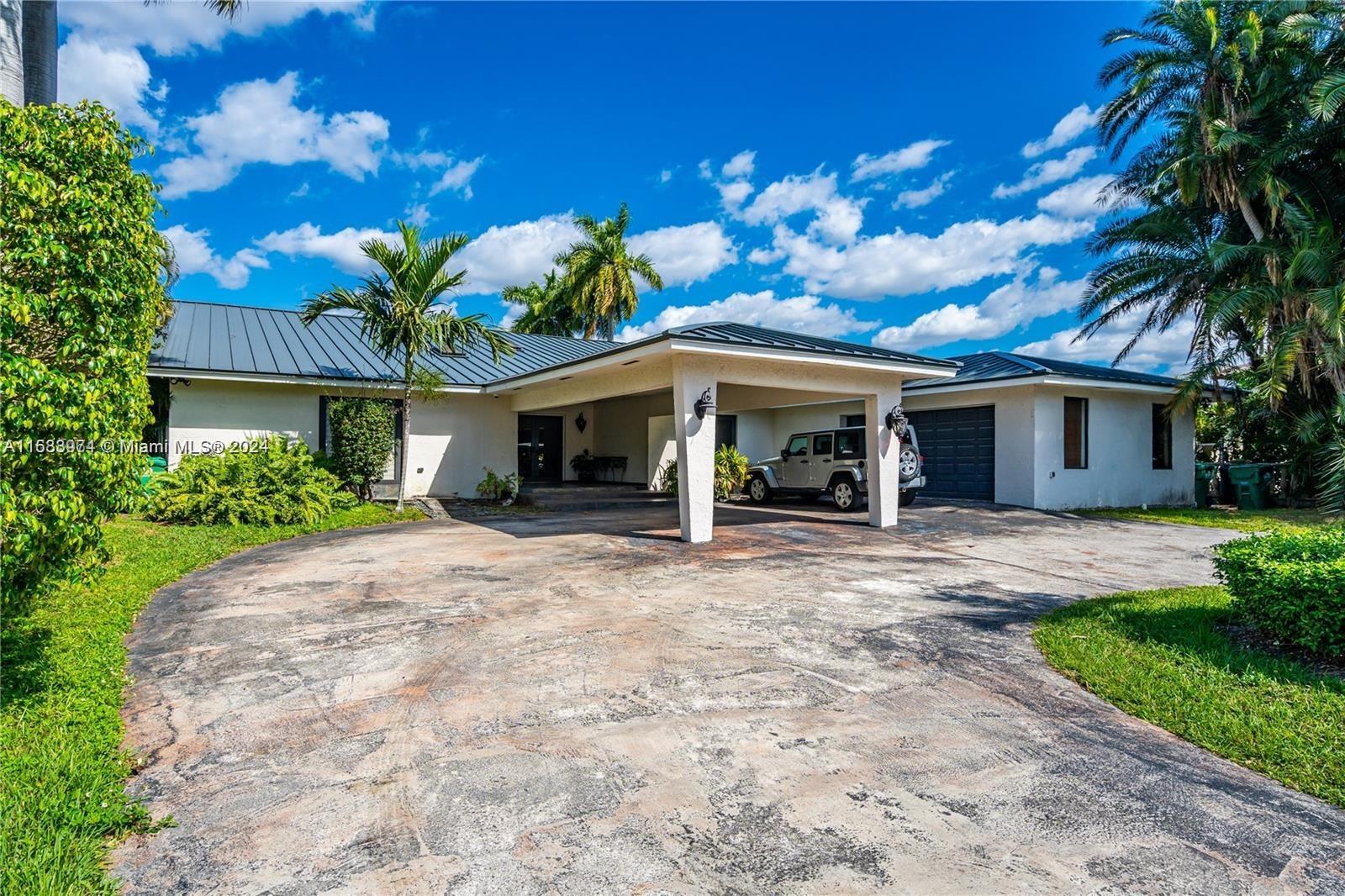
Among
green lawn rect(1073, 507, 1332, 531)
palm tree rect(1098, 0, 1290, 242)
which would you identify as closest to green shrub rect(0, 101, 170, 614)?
green lawn rect(1073, 507, 1332, 531)

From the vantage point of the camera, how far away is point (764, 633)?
18.3ft

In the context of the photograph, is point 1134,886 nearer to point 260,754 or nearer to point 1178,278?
point 260,754

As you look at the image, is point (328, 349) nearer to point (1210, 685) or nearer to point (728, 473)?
point (728, 473)

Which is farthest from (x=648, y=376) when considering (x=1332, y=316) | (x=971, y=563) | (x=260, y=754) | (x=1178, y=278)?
(x=1178, y=278)

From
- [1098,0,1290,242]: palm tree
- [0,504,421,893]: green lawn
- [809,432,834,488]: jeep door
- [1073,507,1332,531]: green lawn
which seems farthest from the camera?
[809,432,834,488]: jeep door

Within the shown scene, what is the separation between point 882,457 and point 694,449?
4.16 metres

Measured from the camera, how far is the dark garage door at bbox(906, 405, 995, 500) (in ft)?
56.7

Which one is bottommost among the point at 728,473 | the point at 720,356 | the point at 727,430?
the point at 728,473

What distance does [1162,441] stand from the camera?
18109mm

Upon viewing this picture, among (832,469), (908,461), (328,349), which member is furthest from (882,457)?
(328,349)

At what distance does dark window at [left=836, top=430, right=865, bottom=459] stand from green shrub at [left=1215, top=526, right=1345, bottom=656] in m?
9.10

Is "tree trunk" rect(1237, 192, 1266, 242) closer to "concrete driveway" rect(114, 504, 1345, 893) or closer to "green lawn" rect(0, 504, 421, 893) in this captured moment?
"concrete driveway" rect(114, 504, 1345, 893)

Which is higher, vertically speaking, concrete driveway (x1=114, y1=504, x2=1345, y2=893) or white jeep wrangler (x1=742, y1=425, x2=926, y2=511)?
white jeep wrangler (x1=742, y1=425, x2=926, y2=511)

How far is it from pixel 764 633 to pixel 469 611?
2.70 metres
